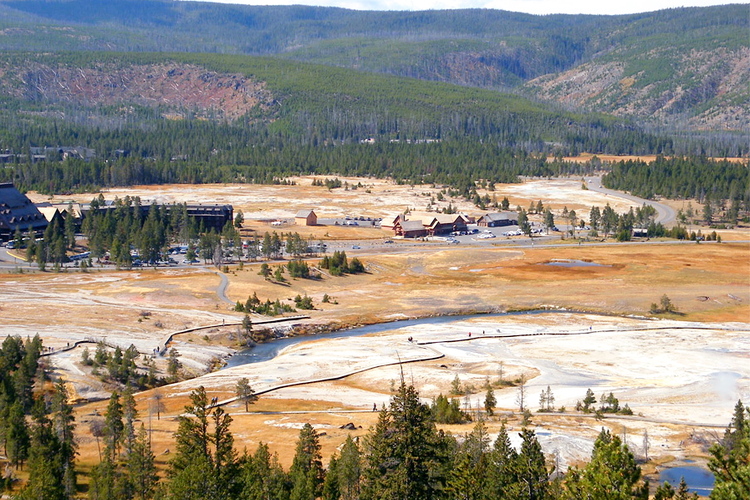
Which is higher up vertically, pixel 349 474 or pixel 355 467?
pixel 355 467

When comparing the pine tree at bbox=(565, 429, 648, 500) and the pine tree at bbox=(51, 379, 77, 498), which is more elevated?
the pine tree at bbox=(565, 429, 648, 500)

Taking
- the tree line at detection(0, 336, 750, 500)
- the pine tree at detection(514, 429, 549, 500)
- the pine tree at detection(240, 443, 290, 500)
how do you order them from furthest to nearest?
the pine tree at detection(240, 443, 290, 500)
the pine tree at detection(514, 429, 549, 500)
the tree line at detection(0, 336, 750, 500)

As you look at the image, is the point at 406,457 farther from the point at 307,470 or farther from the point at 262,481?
the point at 307,470

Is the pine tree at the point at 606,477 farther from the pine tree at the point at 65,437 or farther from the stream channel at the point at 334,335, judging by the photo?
the stream channel at the point at 334,335

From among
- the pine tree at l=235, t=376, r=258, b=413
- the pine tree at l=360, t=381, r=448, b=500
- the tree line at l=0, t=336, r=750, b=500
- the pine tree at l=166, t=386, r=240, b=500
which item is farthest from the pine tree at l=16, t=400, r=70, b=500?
the pine tree at l=235, t=376, r=258, b=413

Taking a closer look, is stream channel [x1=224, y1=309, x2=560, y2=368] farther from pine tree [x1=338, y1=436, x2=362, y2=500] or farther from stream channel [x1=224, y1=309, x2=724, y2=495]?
pine tree [x1=338, y1=436, x2=362, y2=500]

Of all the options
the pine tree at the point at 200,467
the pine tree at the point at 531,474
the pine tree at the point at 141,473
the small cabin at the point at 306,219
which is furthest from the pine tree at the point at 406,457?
the small cabin at the point at 306,219

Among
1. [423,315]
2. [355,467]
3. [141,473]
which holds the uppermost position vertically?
[355,467]

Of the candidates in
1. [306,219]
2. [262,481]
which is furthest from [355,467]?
[306,219]

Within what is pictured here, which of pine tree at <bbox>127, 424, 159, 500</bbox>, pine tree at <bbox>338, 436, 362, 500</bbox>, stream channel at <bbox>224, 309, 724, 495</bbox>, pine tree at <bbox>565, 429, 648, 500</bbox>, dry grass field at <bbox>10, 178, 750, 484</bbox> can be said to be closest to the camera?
pine tree at <bbox>565, 429, 648, 500</bbox>

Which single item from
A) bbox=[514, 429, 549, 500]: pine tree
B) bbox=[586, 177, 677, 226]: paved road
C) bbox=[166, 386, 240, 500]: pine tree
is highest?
bbox=[586, 177, 677, 226]: paved road
